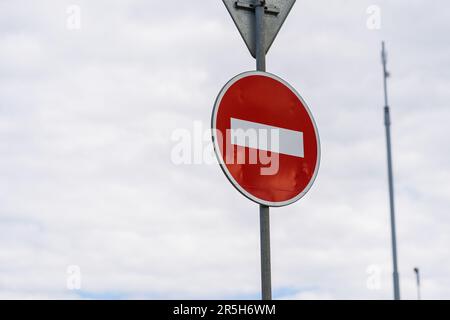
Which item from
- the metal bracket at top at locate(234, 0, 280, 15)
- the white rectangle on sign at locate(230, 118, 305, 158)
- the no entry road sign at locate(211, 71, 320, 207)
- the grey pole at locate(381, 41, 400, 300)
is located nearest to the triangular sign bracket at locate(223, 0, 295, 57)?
the metal bracket at top at locate(234, 0, 280, 15)

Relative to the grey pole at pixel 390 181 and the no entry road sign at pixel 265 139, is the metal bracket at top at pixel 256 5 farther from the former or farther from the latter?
the grey pole at pixel 390 181

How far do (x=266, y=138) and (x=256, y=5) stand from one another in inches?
35.8

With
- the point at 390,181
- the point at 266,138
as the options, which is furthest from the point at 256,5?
the point at 390,181

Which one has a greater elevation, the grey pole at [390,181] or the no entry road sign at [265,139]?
the grey pole at [390,181]

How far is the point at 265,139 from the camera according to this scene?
15.4 ft

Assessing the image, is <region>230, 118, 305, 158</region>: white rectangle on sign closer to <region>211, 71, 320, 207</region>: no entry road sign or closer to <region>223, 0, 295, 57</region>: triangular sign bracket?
<region>211, 71, 320, 207</region>: no entry road sign

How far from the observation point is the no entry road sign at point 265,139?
4.53 meters

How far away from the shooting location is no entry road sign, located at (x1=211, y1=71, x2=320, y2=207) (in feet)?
14.9

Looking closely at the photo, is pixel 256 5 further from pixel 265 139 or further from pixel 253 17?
pixel 265 139

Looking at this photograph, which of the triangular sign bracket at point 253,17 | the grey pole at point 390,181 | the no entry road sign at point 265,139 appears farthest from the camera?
the grey pole at point 390,181

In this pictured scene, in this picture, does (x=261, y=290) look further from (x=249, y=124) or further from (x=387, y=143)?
(x=387, y=143)

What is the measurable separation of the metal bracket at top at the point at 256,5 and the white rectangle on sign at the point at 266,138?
2.63 ft

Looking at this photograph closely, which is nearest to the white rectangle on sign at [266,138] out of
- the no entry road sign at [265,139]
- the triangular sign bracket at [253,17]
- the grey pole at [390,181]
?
the no entry road sign at [265,139]

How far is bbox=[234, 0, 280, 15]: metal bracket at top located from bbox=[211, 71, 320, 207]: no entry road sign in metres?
0.49
